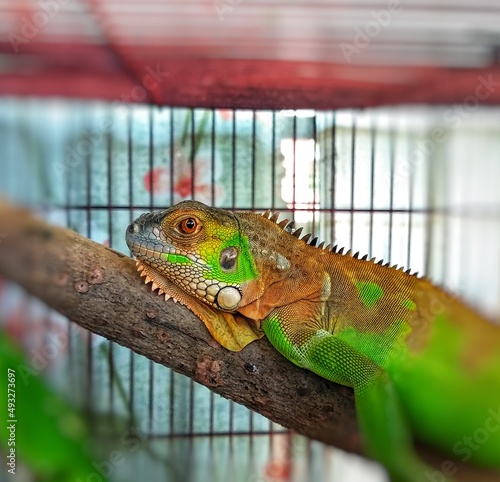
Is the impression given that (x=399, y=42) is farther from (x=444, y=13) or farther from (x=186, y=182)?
(x=186, y=182)

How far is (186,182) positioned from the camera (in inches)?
80.0

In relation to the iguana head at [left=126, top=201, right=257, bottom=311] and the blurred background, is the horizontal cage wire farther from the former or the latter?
the iguana head at [left=126, top=201, right=257, bottom=311]

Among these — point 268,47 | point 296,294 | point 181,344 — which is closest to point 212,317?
point 181,344

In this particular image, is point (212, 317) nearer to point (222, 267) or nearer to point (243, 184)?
point (222, 267)

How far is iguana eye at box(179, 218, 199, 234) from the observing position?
45.1 inches

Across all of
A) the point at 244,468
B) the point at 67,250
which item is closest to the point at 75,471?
the point at 67,250

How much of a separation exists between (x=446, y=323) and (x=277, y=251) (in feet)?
2.00

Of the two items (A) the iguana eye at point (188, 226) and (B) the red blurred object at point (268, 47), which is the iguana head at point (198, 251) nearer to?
(A) the iguana eye at point (188, 226)

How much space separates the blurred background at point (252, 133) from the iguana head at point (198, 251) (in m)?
0.22

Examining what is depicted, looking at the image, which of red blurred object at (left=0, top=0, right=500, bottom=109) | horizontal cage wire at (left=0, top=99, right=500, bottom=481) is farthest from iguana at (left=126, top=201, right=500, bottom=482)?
red blurred object at (left=0, top=0, right=500, bottom=109)

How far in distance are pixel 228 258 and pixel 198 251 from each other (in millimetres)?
71

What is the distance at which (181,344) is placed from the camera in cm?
105

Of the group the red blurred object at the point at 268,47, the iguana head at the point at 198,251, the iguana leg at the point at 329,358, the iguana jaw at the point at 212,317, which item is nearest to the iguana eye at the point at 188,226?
the iguana head at the point at 198,251

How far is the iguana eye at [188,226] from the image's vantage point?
114 cm
